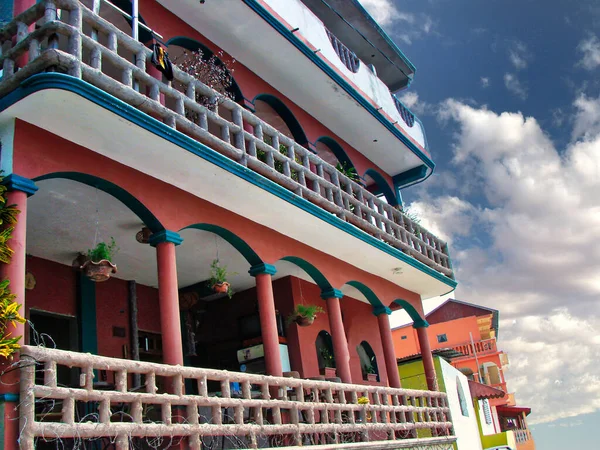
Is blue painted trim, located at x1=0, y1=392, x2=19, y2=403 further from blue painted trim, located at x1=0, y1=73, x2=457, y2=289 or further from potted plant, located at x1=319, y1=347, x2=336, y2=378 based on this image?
potted plant, located at x1=319, y1=347, x2=336, y2=378

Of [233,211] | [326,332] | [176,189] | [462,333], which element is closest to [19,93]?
[176,189]

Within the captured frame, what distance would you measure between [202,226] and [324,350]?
21.3 ft

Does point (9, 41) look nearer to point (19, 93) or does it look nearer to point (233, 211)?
point (19, 93)

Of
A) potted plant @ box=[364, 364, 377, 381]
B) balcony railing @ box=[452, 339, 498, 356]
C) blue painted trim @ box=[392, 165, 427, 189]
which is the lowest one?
potted plant @ box=[364, 364, 377, 381]

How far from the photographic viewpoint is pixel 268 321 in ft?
36.0

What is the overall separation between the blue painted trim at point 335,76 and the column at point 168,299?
15.3 ft

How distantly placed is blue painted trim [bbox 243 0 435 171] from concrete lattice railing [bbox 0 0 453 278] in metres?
1.92

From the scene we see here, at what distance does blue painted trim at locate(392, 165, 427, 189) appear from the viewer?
60.2 feet

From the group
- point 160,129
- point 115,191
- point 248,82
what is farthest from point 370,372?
point 160,129

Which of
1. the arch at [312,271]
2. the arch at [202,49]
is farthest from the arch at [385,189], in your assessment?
the arch at [202,49]

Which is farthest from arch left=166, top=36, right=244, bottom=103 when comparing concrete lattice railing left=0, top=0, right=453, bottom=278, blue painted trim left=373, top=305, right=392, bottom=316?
blue painted trim left=373, top=305, right=392, bottom=316

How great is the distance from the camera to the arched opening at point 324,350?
15352 millimetres

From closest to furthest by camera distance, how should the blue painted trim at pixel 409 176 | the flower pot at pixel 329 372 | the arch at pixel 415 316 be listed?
the flower pot at pixel 329 372
the arch at pixel 415 316
the blue painted trim at pixel 409 176

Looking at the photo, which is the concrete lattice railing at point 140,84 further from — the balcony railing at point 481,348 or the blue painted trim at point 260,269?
the balcony railing at point 481,348
